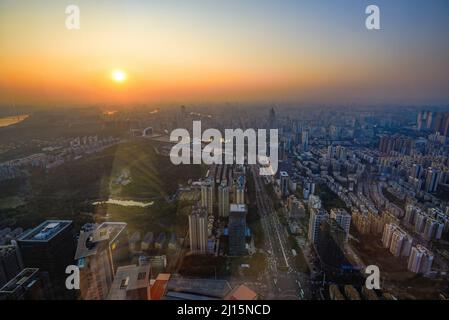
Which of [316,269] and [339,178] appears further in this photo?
[339,178]

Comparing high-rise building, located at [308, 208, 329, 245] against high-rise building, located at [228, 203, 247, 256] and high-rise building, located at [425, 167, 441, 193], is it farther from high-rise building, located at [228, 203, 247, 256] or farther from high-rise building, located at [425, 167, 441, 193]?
high-rise building, located at [425, 167, 441, 193]

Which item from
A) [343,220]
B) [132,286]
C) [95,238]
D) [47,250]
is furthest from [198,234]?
[343,220]

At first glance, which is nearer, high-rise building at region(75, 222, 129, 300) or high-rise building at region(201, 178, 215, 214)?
high-rise building at region(75, 222, 129, 300)

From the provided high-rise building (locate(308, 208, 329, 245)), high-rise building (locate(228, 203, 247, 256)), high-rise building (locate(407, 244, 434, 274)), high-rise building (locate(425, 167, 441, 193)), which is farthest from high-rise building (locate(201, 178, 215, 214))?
high-rise building (locate(425, 167, 441, 193))

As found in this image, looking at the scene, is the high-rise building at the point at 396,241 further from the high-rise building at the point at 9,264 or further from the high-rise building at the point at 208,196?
the high-rise building at the point at 9,264

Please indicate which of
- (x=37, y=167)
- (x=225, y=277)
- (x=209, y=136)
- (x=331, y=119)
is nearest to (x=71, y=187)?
(x=37, y=167)
